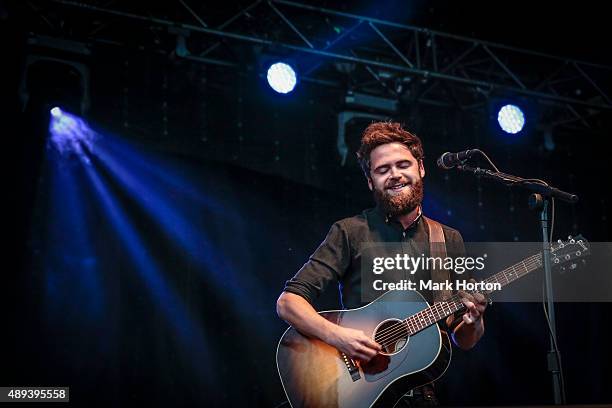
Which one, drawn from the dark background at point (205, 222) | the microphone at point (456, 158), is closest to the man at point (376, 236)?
the microphone at point (456, 158)

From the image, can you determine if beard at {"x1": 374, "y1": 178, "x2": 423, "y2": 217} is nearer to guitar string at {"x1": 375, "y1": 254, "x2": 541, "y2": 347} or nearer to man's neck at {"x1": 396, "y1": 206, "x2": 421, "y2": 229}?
man's neck at {"x1": 396, "y1": 206, "x2": 421, "y2": 229}

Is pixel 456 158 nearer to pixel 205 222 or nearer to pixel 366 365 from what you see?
pixel 366 365

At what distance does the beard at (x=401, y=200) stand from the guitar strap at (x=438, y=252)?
0.19 metres

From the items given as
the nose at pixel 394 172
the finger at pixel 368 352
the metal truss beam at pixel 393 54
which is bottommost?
the finger at pixel 368 352

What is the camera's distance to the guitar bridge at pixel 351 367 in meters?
3.52

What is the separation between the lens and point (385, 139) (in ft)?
13.1

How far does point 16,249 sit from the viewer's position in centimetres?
657

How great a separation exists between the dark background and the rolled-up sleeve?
11.4ft

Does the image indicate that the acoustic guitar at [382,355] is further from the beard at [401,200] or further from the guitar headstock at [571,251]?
the beard at [401,200]

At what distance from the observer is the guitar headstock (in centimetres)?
363

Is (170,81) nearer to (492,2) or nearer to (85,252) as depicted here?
(85,252)

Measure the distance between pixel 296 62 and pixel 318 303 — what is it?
2686 mm

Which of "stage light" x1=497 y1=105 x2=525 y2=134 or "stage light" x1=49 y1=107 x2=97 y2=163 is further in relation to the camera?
"stage light" x1=497 y1=105 x2=525 y2=134

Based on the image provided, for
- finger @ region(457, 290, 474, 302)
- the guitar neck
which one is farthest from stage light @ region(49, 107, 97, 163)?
finger @ region(457, 290, 474, 302)
